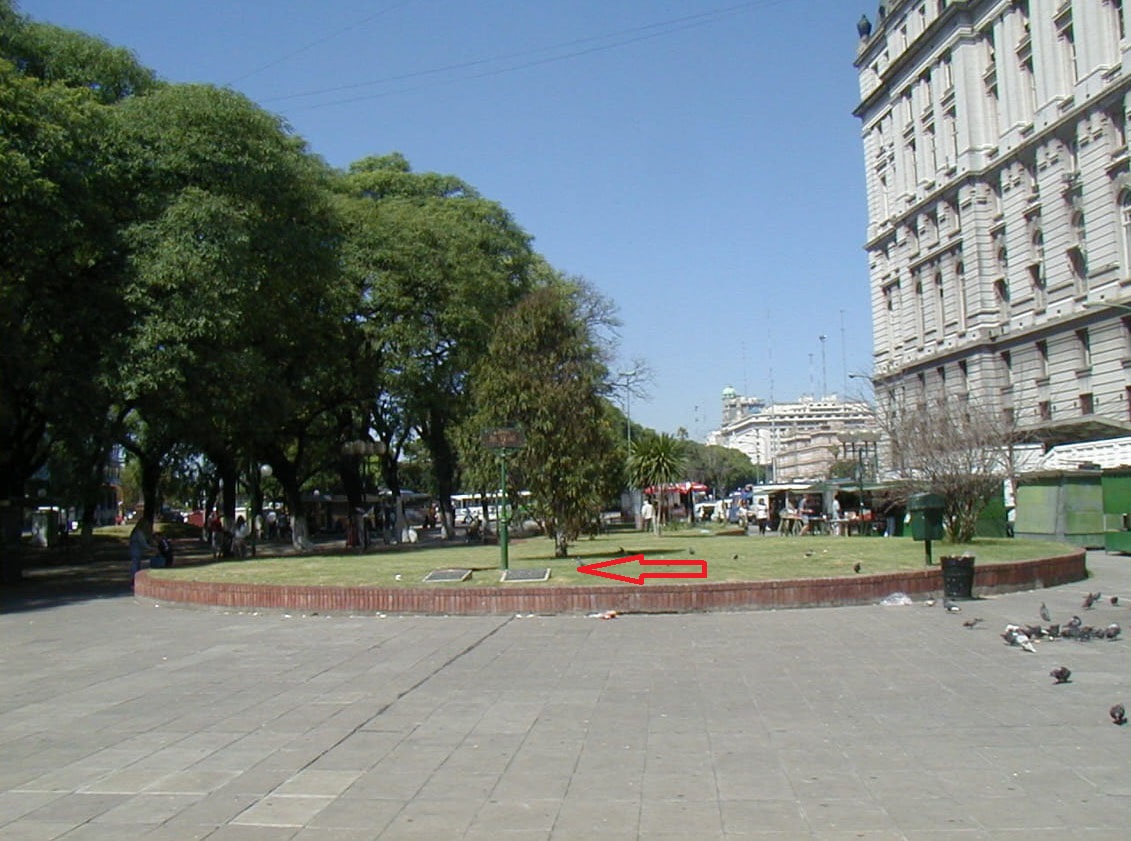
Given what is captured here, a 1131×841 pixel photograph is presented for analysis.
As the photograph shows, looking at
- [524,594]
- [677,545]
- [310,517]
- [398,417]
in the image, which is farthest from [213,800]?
[310,517]

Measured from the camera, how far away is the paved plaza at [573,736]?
627 centimetres

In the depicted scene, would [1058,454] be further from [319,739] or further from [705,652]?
[319,739]

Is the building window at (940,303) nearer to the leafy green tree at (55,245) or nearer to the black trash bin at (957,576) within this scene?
the leafy green tree at (55,245)

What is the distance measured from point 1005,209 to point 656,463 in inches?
1028

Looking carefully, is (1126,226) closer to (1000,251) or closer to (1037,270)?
(1037,270)

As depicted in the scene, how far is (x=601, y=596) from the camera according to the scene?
16.7 metres

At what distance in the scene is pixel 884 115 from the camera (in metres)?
72.0

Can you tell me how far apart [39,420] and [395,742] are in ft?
79.2

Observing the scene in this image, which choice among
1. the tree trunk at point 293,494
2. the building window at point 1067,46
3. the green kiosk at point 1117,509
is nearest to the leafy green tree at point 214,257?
the tree trunk at point 293,494

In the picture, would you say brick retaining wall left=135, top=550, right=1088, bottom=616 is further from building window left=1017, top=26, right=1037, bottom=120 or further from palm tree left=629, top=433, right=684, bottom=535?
building window left=1017, top=26, right=1037, bottom=120

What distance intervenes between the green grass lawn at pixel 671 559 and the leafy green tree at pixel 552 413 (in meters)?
1.26

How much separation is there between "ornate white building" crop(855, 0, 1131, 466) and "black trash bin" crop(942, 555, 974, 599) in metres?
16.6

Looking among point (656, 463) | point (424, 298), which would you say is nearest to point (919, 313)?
point (656, 463)

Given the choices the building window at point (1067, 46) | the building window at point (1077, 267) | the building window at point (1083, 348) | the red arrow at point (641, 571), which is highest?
the building window at point (1067, 46)
